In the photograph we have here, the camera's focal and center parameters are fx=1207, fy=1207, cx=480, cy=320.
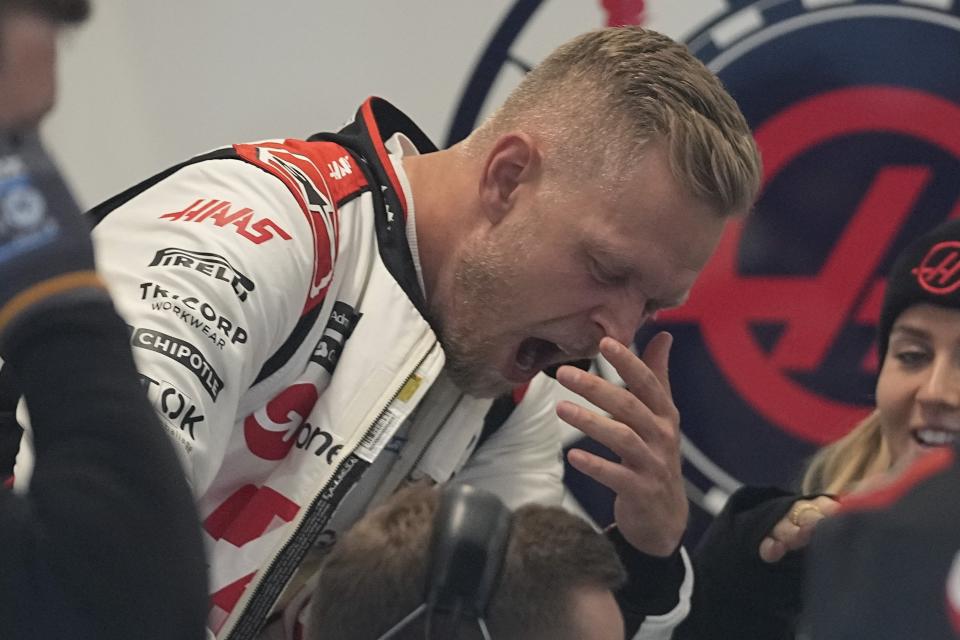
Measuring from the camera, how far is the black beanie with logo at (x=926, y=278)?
51.6 inches

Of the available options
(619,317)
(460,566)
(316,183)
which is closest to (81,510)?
(460,566)

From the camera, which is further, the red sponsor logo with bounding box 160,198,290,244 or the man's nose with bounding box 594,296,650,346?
the man's nose with bounding box 594,296,650,346

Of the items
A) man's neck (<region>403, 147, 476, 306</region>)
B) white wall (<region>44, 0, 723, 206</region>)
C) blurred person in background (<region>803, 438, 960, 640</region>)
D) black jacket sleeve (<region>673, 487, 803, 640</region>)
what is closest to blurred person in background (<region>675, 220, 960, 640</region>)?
black jacket sleeve (<region>673, 487, 803, 640</region>)

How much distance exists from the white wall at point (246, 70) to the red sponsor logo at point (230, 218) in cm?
79

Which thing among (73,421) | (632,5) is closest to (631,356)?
(73,421)

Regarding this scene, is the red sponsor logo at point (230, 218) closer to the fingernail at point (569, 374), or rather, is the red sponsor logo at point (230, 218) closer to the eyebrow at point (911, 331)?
the fingernail at point (569, 374)

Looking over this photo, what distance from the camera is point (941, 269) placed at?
1.33 m

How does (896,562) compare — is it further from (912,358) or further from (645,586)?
(912,358)

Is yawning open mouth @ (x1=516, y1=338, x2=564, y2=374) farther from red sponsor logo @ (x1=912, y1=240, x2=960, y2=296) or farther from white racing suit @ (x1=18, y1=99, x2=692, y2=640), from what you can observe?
red sponsor logo @ (x1=912, y1=240, x2=960, y2=296)

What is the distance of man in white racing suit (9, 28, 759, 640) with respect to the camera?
0.93 metres

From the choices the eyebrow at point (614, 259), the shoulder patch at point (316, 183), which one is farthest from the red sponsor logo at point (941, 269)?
the shoulder patch at point (316, 183)

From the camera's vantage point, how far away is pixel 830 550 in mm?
358

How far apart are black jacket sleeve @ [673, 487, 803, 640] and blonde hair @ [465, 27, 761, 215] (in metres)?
0.33

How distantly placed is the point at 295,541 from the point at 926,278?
761 mm
